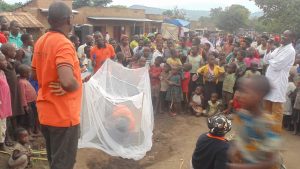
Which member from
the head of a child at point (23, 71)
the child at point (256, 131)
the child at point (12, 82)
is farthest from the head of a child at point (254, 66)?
the child at point (256, 131)

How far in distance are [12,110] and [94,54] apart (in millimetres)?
2753

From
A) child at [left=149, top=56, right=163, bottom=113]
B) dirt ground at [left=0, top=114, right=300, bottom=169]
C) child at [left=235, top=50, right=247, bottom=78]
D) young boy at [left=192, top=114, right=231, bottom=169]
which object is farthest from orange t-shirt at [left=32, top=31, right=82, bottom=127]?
child at [left=235, top=50, right=247, bottom=78]

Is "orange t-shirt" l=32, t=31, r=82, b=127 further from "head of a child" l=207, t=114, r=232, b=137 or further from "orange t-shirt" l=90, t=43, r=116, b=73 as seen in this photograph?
"orange t-shirt" l=90, t=43, r=116, b=73

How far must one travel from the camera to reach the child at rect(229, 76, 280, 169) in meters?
2.36

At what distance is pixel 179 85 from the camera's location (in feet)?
26.4

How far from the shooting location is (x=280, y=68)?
590 centimetres

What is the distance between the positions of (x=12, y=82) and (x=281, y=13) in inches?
538

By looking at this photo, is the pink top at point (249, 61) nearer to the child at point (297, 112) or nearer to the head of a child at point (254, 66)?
the head of a child at point (254, 66)

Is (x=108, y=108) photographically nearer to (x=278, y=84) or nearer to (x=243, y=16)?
(x=278, y=84)

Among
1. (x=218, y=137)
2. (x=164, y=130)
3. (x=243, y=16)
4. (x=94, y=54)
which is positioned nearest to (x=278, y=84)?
(x=164, y=130)

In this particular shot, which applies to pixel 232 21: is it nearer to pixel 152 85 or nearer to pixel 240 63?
pixel 240 63

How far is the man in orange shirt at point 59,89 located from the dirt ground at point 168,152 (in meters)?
1.93

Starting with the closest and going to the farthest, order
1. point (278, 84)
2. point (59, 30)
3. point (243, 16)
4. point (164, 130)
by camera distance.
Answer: point (59, 30) → point (278, 84) → point (164, 130) → point (243, 16)

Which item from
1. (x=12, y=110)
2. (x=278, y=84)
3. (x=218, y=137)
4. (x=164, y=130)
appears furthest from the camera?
(x=164, y=130)
